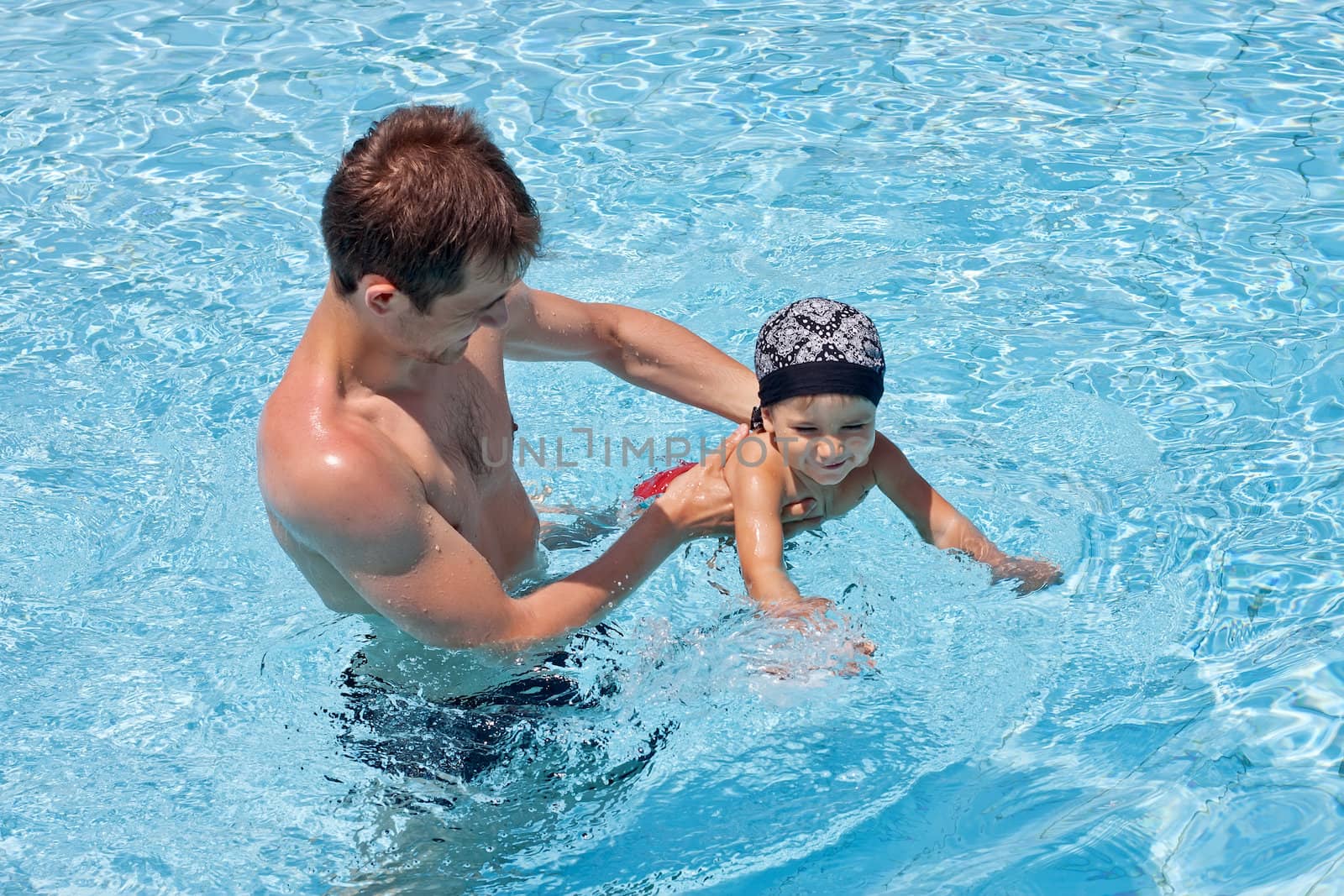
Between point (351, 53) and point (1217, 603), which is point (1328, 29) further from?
point (351, 53)

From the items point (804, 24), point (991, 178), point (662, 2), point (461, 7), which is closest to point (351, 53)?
point (461, 7)

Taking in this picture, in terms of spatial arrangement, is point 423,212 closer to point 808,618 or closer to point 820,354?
point 820,354

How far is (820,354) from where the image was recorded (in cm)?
371

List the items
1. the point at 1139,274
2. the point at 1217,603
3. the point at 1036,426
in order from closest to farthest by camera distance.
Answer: the point at 1217,603 → the point at 1036,426 → the point at 1139,274

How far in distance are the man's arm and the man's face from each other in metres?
0.85

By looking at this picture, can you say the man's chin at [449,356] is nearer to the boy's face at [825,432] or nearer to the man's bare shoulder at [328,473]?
the man's bare shoulder at [328,473]

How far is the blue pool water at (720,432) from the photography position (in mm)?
3502

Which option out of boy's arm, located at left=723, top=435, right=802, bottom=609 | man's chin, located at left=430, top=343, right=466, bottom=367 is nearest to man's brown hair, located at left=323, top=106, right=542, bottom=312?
man's chin, located at left=430, top=343, right=466, bottom=367

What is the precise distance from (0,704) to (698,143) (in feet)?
15.3

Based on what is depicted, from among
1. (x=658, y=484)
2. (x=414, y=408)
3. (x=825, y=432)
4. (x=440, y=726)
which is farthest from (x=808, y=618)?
(x=414, y=408)

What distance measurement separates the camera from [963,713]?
12.8 feet

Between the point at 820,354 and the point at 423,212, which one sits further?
the point at 820,354

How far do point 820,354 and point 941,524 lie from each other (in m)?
0.75

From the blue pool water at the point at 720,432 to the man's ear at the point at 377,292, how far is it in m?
1.01
